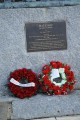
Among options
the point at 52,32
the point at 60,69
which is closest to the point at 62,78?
the point at 60,69

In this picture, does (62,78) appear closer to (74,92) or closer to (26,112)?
(74,92)

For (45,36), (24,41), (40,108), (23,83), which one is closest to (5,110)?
(40,108)

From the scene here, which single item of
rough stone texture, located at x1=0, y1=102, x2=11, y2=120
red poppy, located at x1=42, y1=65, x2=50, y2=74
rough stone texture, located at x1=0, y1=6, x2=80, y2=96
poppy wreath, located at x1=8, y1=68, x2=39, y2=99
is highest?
rough stone texture, located at x1=0, y1=6, x2=80, y2=96

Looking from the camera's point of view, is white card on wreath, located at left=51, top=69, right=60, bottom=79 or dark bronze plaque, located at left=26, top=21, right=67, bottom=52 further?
dark bronze plaque, located at left=26, top=21, right=67, bottom=52

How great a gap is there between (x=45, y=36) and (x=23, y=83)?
3.39 feet

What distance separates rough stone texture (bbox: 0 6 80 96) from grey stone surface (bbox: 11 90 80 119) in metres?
0.88

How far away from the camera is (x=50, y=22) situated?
714cm

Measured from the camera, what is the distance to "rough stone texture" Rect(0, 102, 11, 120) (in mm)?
5711

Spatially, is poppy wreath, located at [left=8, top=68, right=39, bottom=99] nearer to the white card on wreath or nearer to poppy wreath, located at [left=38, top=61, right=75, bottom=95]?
poppy wreath, located at [left=38, top=61, right=75, bottom=95]

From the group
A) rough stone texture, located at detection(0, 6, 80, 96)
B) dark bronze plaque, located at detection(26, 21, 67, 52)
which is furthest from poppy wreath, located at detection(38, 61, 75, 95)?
dark bronze plaque, located at detection(26, 21, 67, 52)

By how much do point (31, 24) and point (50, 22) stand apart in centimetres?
37

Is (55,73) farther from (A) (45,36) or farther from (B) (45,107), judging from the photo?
(B) (45,107)

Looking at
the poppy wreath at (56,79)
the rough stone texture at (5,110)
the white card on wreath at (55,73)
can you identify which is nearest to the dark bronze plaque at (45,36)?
the poppy wreath at (56,79)

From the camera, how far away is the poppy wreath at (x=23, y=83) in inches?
256
